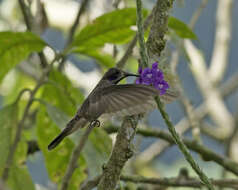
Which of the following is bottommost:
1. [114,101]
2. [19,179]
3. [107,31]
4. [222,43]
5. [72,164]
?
[222,43]

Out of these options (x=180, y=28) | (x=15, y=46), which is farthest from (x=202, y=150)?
(x=15, y=46)

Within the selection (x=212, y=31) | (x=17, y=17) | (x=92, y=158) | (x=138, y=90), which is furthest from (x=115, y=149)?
(x=212, y=31)

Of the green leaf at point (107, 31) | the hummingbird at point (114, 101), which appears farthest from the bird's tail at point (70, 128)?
the green leaf at point (107, 31)

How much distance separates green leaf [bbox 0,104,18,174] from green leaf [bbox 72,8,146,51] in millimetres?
418

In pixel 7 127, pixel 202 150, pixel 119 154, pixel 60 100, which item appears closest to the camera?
pixel 119 154

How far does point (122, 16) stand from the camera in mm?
2027

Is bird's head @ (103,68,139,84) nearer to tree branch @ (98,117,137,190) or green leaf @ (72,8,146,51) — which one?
green leaf @ (72,8,146,51)

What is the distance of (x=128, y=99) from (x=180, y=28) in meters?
0.61

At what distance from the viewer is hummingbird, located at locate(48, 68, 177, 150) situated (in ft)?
4.40

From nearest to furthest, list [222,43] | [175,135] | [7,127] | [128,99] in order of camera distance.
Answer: [175,135]
[128,99]
[7,127]
[222,43]

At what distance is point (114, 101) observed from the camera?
1.58 metres

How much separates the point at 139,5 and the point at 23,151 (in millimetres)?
1264

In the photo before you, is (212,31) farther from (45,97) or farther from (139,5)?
(139,5)

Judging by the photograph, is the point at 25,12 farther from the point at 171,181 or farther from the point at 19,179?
the point at 171,181
